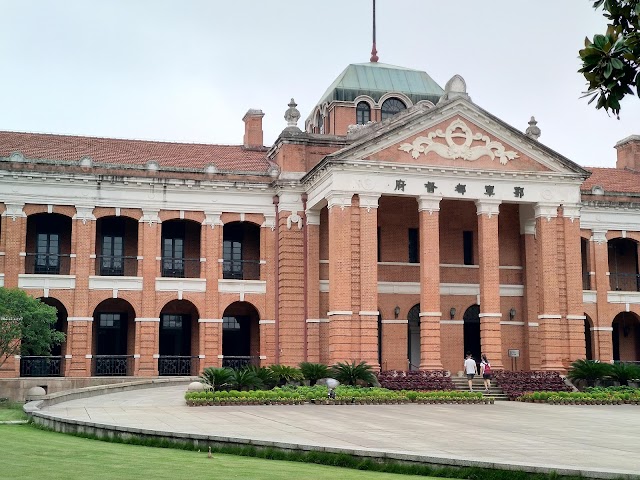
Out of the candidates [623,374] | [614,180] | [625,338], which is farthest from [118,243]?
[625,338]

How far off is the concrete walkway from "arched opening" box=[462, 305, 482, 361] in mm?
8506

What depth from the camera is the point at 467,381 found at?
98.5ft

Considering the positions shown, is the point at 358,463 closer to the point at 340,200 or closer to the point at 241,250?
the point at 340,200

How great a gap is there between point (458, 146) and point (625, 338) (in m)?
14.5

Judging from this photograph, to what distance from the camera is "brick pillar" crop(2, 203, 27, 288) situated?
3198cm

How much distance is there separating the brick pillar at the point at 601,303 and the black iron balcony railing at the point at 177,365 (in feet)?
56.0

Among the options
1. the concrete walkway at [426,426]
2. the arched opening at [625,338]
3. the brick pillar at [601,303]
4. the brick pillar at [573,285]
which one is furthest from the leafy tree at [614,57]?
the arched opening at [625,338]

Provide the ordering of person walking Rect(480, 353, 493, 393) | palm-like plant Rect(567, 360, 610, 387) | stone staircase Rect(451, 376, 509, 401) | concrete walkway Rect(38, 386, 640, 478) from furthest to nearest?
palm-like plant Rect(567, 360, 610, 387), person walking Rect(480, 353, 493, 393), stone staircase Rect(451, 376, 509, 401), concrete walkway Rect(38, 386, 640, 478)

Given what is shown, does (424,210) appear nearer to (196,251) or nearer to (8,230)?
(196,251)

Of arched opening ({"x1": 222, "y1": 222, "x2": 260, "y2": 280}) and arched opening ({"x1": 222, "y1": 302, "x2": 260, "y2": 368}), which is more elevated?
arched opening ({"x1": 222, "y1": 222, "x2": 260, "y2": 280})

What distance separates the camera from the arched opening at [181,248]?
34656 millimetres

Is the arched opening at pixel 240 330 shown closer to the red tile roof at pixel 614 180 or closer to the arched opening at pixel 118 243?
the arched opening at pixel 118 243

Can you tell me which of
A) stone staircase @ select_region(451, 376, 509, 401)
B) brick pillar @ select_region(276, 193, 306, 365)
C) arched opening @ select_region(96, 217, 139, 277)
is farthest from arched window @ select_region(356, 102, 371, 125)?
stone staircase @ select_region(451, 376, 509, 401)

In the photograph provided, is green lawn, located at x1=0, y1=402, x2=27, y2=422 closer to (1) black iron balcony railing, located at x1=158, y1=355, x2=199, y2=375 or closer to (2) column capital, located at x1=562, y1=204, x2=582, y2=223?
(1) black iron balcony railing, located at x1=158, y1=355, x2=199, y2=375
